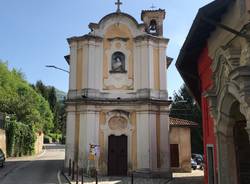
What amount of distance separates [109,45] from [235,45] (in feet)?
54.6

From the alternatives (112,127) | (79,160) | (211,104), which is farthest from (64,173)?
(211,104)

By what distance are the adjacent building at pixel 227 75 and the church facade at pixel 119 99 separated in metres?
11.5

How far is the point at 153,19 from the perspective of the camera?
26.8 m

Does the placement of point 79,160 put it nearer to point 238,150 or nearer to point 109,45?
point 109,45

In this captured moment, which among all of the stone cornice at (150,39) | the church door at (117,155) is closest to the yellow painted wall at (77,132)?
the church door at (117,155)

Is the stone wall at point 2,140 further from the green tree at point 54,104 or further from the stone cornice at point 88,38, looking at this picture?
the green tree at point 54,104

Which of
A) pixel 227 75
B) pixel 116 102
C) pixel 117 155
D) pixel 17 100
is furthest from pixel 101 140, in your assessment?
pixel 17 100

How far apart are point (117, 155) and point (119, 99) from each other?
356 cm

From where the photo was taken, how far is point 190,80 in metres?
13.8

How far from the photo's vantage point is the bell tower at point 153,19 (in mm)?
26500

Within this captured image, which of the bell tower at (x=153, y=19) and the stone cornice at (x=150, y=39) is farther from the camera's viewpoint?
the bell tower at (x=153, y=19)

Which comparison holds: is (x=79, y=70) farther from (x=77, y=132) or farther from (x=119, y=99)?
(x=77, y=132)

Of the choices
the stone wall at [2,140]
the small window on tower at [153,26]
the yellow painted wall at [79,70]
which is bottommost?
the stone wall at [2,140]

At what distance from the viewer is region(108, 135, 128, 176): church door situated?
22.6 metres
